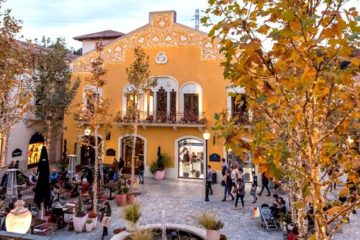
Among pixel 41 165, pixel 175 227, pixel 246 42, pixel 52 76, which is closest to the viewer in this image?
pixel 246 42

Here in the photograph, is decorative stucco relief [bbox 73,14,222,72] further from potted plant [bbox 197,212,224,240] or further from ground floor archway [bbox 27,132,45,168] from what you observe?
potted plant [bbox 197,212,224,240]

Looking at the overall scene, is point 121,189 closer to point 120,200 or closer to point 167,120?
point 120,200

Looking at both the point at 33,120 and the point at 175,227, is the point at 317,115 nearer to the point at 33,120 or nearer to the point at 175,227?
the point at 175,227

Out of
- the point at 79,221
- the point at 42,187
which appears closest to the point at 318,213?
the point at 79,221

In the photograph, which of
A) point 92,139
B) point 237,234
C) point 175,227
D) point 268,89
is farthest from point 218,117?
point 92,139

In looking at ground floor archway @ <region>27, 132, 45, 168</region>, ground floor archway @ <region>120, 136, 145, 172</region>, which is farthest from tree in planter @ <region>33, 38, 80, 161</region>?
ground floor archway @ <region>27, 132, 45, 168</region>

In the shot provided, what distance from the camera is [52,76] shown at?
20.6 metres

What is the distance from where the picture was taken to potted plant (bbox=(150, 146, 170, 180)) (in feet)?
74.4

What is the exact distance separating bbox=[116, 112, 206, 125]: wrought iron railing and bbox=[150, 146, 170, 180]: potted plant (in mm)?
2551

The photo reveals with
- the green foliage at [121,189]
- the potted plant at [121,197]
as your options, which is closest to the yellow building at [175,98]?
the green foliage at [121,189]

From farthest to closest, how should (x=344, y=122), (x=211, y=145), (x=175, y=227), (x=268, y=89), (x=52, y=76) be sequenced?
(x=211, y=145), (x=52, y=76), (x=175, y=227), (x=344, y=122), (x=268, y=89)

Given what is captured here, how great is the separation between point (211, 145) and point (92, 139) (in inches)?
394

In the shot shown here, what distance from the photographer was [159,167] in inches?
895

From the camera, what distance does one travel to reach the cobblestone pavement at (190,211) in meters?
12.5
